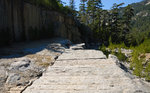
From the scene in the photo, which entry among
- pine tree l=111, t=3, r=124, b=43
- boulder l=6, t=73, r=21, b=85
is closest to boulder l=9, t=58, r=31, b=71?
boulder l=6, t=73, r=21, b=85

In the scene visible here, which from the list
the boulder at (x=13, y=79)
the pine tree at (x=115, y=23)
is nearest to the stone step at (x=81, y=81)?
the boulder at (x=13, y=79)

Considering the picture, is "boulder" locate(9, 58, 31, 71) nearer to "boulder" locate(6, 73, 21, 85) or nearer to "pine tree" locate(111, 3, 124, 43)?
"boulder" locate(6, 73, 21, 85)

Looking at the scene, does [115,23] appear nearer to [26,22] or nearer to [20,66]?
[26,22]

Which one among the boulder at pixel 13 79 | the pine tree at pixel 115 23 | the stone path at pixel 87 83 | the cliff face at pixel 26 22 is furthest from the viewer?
the pine tree at pixel 115 23

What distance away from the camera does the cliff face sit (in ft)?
15.0

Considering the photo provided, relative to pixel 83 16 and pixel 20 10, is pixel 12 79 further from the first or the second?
pixel 83 16

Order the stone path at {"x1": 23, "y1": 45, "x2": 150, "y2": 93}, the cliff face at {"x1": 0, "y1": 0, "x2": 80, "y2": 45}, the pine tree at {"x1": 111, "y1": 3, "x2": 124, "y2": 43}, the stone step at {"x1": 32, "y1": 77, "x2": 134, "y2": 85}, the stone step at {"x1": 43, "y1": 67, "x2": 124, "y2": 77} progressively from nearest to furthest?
the stone path at {"x1": 23, "y1": 45, "x2": 150, "y2": 93}, the stone step at {"x1": 32, "y1": 77, "x2": 134, "y2": 85}, the stone step at {"x1": 43, "y1": 67, "x2": 124, "y2": 77}, the cliff face at {"x1": 0, "y1": 0, "x2": 80, "y2": 45}, the pine tree at {"x1": 111, "y1": 3, "x2": 124, "y2": 43}

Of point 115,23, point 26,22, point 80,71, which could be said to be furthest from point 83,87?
point 115,23

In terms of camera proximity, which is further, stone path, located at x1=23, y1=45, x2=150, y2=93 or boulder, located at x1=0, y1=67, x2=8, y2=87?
boulder, located at x1=0, y1=67, x2=8, y2=87

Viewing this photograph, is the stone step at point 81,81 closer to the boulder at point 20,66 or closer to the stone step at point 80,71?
the stone step at point 80,71

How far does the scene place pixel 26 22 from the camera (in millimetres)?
6031

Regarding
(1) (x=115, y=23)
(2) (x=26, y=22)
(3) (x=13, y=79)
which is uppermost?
(1) (x=115, y=23)

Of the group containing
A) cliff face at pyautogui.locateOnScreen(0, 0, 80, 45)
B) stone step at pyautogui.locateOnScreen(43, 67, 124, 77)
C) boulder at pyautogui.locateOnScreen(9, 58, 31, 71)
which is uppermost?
cliff face at pyautogui.locateOnScreen(0, 0, 80, 45)

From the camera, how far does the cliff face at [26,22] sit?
4574mm
